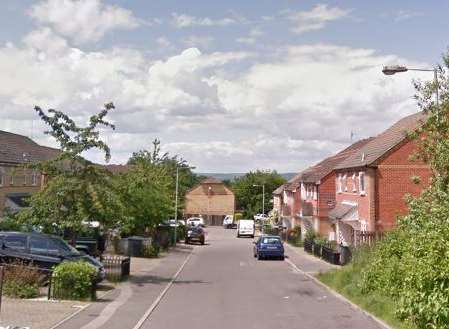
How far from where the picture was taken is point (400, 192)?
36.8 m

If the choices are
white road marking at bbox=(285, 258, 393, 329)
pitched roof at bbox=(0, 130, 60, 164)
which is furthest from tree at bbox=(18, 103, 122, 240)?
pitched roof at bbox=(0, 130, 60, 164)

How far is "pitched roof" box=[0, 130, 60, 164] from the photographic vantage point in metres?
53.9

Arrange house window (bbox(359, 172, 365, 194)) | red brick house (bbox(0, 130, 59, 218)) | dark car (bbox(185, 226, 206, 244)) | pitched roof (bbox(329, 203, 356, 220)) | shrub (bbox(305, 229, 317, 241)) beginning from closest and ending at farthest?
1. house window (bbox(359, 172, 365, 194))
2. pitched roof (bbox(329, 203, 356, 220))
3. shrub (bbox(305, 229, 317, 241))
4. red brick house (bbox(0, 130, 59, 218))
5. dark car (bbox(185, 226, 206, 244))

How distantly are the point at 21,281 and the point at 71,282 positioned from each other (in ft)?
4.92

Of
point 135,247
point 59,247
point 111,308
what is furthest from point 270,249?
point 111,308

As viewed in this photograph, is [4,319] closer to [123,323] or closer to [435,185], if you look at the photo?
[123,323]

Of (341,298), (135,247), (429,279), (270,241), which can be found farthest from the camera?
(270,241)

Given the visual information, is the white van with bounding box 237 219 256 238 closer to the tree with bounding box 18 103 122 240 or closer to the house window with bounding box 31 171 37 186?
the house window with bounding box 31 171 37 186

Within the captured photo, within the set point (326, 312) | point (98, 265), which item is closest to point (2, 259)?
point (98, 265)

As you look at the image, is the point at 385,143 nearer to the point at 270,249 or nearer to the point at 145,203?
the point at 270,249

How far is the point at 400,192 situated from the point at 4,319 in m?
26.8

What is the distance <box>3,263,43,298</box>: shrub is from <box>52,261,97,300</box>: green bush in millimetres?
715

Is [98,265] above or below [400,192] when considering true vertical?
below

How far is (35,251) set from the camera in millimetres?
22078
